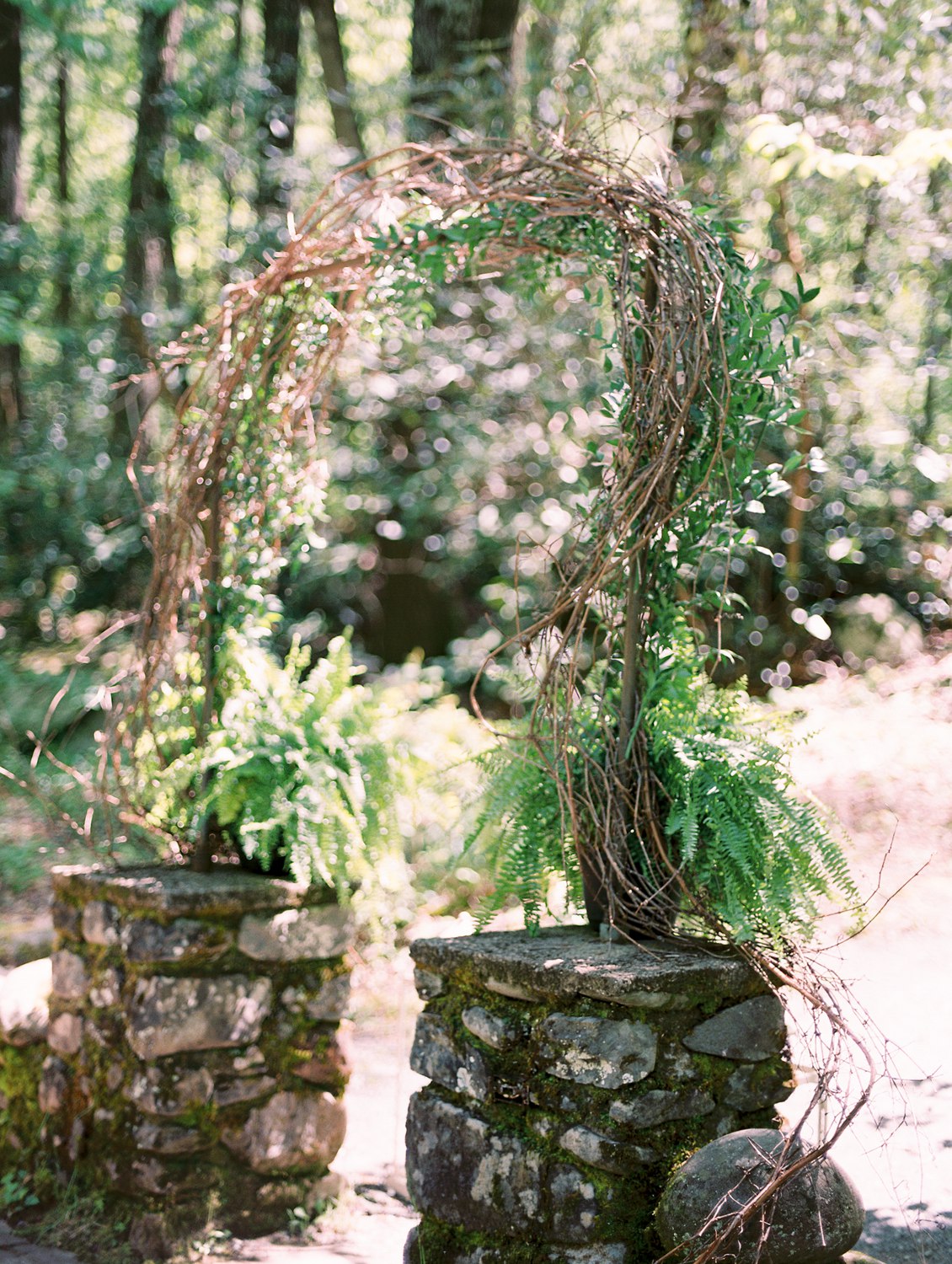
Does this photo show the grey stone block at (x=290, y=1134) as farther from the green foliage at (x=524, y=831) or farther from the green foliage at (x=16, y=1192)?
the green foliage at (x=524, y=831)

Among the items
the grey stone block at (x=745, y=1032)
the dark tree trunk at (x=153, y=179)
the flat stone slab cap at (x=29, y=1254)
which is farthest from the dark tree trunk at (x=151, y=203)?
the grey stone block at (x=745, y=1032)

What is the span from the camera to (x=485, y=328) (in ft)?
24.3

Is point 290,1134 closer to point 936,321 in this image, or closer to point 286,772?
point 286,772

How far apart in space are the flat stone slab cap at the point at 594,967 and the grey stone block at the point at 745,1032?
4cm

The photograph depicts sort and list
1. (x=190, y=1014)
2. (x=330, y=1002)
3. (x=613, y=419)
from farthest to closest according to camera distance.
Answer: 1. (x=330, y=1002)
2. (x=190, y=1014)
3. (x=613, y=419)

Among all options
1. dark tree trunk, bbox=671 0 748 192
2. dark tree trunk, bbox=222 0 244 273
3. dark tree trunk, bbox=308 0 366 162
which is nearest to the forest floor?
dark tree trunk, bbox=671 0 748 192

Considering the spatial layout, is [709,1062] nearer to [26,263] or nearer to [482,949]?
[482,949]

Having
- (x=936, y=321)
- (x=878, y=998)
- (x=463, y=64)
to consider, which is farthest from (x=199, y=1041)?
(x=936, y=321)

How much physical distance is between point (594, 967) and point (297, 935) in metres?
1.28

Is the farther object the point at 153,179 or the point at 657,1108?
the point at 153,179

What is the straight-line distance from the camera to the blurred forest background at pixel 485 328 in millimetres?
6898

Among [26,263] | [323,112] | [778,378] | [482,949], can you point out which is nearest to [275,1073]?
[482,949]

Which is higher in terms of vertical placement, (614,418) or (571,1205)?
(614,418)

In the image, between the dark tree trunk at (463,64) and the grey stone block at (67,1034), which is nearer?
the grey stone block at (67,1034)
